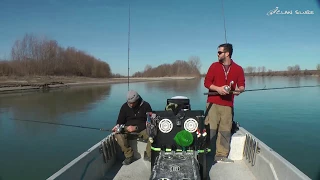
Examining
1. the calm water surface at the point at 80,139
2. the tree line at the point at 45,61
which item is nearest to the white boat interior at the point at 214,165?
the calm water surface at the point at 80,139

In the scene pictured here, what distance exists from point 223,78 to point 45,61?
45.2 metres

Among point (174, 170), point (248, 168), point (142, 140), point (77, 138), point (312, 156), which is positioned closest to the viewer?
point (174, 170)

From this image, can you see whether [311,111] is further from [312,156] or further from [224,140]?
[224,140]

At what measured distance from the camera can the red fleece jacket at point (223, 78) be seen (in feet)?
11.7

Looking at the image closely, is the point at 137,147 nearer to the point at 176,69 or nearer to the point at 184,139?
the point at 184,139

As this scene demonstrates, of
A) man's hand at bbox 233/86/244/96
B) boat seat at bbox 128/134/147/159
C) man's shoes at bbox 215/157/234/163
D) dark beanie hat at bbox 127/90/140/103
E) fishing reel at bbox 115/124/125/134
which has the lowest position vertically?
man's shoes at bbox 215/157/234/163

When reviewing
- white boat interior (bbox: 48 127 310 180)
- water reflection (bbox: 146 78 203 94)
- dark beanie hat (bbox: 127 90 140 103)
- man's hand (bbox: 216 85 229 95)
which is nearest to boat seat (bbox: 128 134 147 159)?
white boat interior (bbox: 48 127 310 180)

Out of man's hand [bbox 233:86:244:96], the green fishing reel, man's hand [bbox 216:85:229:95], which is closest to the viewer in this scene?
the green fishing reel

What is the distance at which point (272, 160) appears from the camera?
2844 millimetres

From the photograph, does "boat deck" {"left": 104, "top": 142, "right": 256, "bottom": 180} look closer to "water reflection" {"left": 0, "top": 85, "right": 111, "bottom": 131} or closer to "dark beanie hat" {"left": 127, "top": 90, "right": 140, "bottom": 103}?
"dark beanie hat" {"left": 127, "top": 90, "right": 140, "bottom": 103}

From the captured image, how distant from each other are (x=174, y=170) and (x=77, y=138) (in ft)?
18.8

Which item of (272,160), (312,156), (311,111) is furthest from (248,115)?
(272,160)

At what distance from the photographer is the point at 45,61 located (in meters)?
44.2

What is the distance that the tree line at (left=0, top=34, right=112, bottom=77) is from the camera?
133ft
